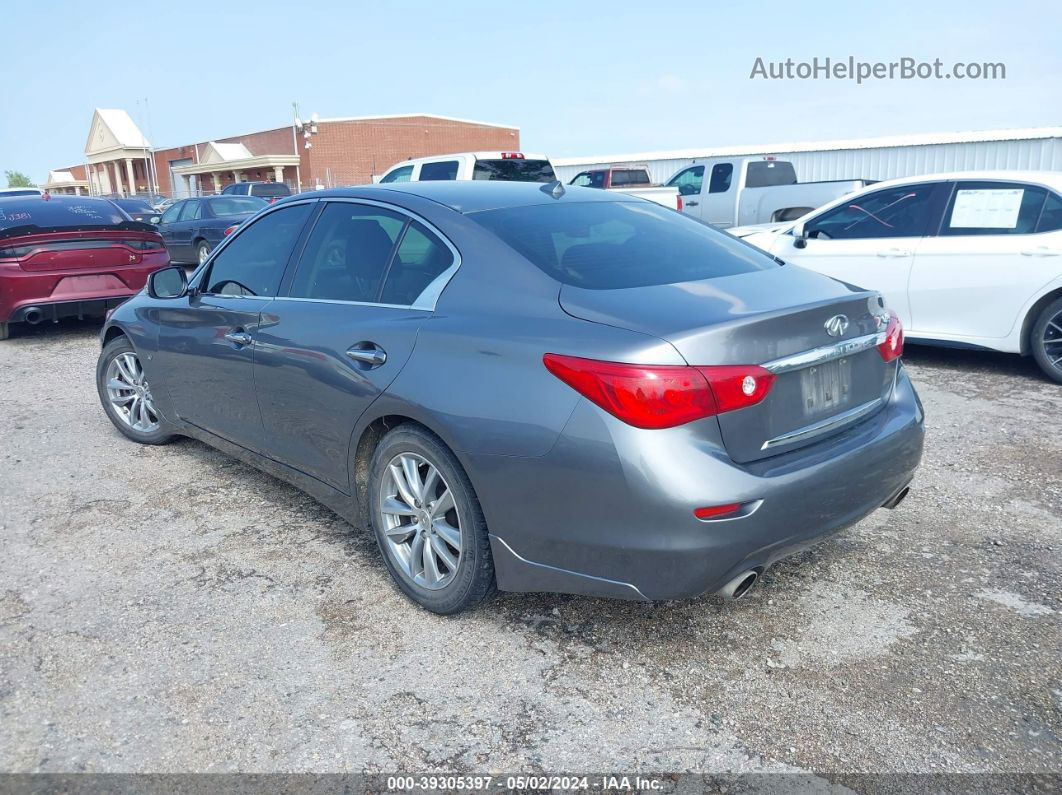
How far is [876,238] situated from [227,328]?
5687 millimetres

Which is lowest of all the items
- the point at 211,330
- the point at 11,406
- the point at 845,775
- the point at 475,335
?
the point at 11,406

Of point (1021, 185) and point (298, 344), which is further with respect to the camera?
point (1021, 185)

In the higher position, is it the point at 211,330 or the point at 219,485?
the point at 211,330

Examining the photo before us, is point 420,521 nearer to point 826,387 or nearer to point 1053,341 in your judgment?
point 826,387

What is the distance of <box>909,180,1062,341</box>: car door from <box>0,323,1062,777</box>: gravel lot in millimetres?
2632

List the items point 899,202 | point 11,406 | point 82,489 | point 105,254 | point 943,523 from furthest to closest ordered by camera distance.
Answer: point 105,254 < point 899,202 < point 11,406 < point 82,489 < point 943,523

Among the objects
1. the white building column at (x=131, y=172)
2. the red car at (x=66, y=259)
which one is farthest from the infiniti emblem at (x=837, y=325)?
the white building column at (x=131, y=172)

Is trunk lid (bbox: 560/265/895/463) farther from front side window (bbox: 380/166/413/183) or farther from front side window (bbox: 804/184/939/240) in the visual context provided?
front side window (bbox: 380/166/413/183)

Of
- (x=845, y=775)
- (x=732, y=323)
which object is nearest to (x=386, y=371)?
(x=732, y=323)

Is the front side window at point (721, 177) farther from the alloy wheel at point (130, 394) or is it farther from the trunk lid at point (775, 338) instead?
the trunk lid at point (775, 338)

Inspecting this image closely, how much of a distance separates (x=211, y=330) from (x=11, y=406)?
3.48m

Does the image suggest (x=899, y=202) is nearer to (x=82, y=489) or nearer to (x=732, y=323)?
(x=732, y=323)

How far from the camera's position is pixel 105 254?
954cm

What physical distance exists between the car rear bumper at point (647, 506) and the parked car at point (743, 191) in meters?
13.1
